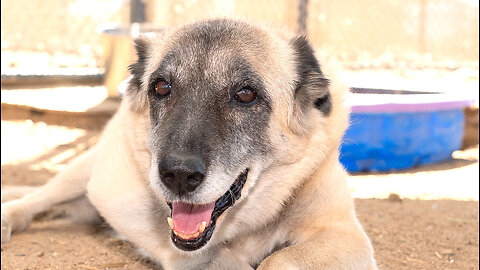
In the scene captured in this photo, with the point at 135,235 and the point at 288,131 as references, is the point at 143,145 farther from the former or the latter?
the point at 288,131

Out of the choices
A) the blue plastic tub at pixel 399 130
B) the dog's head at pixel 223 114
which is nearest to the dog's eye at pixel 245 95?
the dog's head at pixel 223 114

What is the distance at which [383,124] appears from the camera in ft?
17.7

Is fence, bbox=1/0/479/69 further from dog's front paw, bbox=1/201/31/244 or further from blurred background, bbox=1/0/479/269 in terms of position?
dog's front paw, bbox=1/201/31/244

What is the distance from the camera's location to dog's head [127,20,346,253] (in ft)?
7.54

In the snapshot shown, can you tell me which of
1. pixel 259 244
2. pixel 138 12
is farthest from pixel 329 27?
pixel 259 244

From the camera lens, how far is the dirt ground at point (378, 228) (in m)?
3.19

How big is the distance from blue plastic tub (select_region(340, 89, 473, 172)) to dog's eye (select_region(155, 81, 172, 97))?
2.78 meters

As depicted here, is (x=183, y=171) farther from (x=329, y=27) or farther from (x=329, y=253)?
(x=329, y=27)

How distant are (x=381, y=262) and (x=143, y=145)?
1430 millimetres

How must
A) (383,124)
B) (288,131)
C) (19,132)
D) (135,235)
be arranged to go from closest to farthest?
(288,131) < (135,235) < (383,124) < (19,132)

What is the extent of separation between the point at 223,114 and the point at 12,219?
1656 mm

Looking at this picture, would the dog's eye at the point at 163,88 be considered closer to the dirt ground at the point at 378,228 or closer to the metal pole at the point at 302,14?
the dirt ground at the point at 378,228

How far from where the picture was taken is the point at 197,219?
2.43 metres

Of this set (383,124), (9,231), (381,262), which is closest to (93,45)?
(383,124)
